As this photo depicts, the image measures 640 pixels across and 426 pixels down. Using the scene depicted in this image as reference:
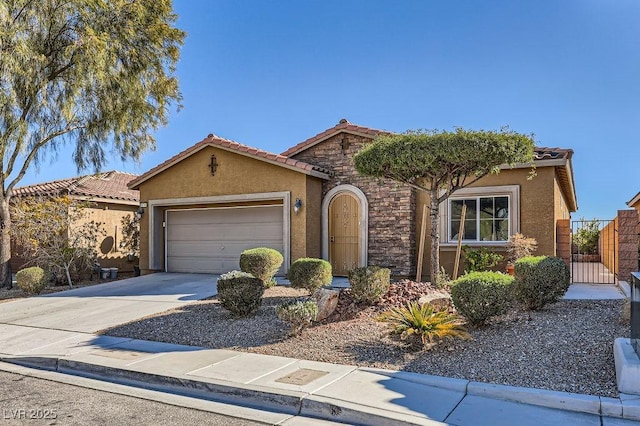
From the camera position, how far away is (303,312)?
7.57m

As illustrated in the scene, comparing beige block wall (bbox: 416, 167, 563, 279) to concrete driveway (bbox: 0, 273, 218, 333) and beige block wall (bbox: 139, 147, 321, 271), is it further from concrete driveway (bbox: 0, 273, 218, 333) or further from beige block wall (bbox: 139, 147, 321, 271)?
concrete driveway (bbox: 0, 273, 218, 333)

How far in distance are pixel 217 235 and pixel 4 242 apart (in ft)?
20.8

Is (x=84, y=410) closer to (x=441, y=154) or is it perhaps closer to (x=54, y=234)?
(x=441, y=154)

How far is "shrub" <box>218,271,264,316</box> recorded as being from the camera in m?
9.02

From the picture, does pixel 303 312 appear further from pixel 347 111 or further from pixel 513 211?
pixel 347 111

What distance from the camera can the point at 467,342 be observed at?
6.86 metres

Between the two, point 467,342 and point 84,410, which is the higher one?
point 467,342

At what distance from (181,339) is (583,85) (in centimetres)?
1181

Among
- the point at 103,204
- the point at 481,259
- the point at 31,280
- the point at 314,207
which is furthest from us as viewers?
the point at 103,204

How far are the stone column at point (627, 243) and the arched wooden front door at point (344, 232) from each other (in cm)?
640

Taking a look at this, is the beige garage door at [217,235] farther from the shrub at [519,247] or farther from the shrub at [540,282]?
the shrub at [540,282]

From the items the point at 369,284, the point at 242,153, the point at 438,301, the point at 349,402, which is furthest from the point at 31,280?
the point at 349,402

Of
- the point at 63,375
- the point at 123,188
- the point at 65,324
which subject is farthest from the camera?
the point at 123,188

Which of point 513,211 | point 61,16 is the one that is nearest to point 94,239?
point 61,16
